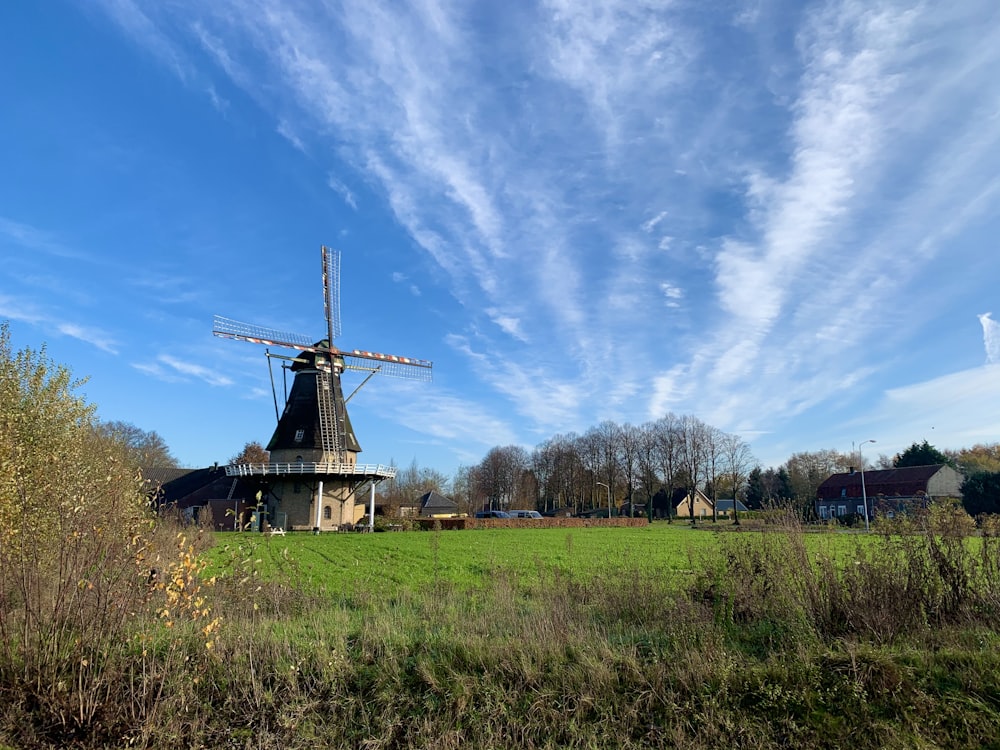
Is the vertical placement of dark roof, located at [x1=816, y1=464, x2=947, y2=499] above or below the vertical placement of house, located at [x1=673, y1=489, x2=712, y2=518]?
above

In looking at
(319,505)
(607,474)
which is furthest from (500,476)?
(319,505)

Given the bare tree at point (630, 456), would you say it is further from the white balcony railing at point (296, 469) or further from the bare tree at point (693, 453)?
the white balcony railing at point (296, 469)

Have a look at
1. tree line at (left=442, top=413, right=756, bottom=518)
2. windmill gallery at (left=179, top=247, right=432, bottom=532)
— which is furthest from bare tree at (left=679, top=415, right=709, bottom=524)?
windmill gallery at (left=179, top=247, right=432, bottom=532)

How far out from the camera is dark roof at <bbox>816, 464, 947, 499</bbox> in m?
54.9

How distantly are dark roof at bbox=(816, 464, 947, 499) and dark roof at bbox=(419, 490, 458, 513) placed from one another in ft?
130

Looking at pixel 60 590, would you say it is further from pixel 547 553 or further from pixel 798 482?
pixel 798 482

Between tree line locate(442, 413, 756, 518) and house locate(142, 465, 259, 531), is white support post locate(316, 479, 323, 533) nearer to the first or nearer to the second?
house locate(142, 465, 259, 531)

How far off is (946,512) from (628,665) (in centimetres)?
399

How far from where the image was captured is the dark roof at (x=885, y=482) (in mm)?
54938

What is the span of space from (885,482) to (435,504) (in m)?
44.2

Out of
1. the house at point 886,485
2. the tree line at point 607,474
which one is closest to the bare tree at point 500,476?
the tree line at point 607,474

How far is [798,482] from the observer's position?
6519cm

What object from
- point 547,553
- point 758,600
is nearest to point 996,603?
point 758,600

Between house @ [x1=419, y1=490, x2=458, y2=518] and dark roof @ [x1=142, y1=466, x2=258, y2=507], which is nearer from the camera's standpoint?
dark roof @ [x1=142, y1=466, x2=258, y2=507]
